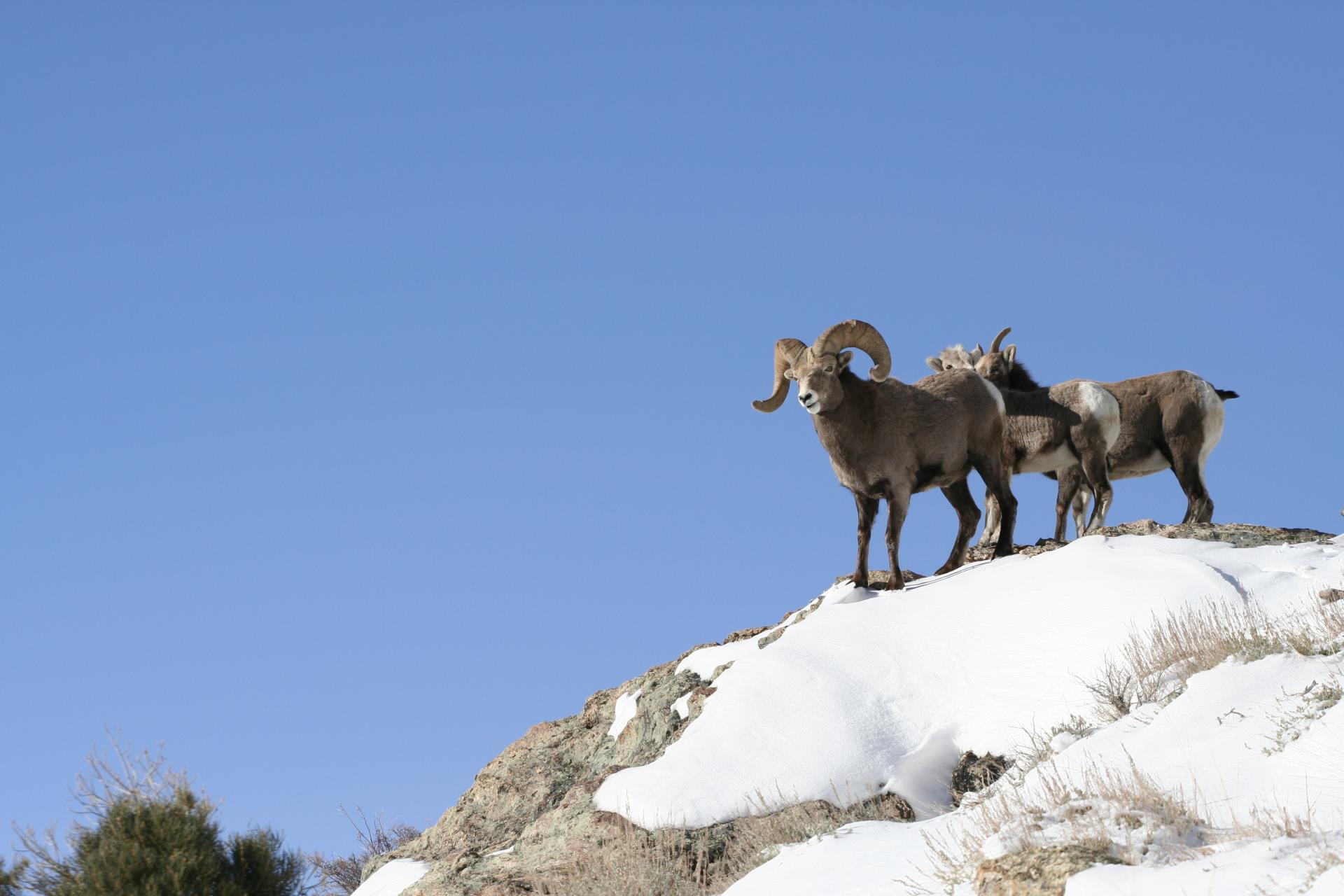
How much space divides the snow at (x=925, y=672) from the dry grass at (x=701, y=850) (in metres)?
0.14

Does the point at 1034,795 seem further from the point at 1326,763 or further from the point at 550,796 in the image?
the point at 550,796

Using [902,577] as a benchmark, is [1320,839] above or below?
below

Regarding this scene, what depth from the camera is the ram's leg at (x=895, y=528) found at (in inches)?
545

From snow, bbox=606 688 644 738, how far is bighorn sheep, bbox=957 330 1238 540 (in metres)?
6.79

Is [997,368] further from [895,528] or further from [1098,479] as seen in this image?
[895,528]

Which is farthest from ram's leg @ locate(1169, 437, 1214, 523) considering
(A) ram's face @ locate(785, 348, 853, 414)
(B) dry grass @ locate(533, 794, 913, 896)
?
(B) dry grass @ locate(533, 794, 913, 896)

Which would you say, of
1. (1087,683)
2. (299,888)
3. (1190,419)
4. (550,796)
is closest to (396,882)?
(299,888)

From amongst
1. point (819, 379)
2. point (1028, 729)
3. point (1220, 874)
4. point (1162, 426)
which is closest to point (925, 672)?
point (1028, 729)

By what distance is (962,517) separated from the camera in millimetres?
15242

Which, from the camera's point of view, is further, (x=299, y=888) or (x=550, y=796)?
(x=550, y=796)

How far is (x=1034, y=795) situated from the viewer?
798 centimetres

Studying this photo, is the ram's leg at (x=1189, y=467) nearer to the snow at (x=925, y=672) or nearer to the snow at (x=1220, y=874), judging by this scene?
the snow at (x=925, y=672)

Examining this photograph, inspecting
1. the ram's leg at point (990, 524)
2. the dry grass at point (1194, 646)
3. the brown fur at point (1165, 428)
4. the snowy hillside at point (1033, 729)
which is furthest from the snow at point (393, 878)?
the brown fur at point (1165, 428)

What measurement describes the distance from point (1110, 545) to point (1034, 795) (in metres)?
5.25
